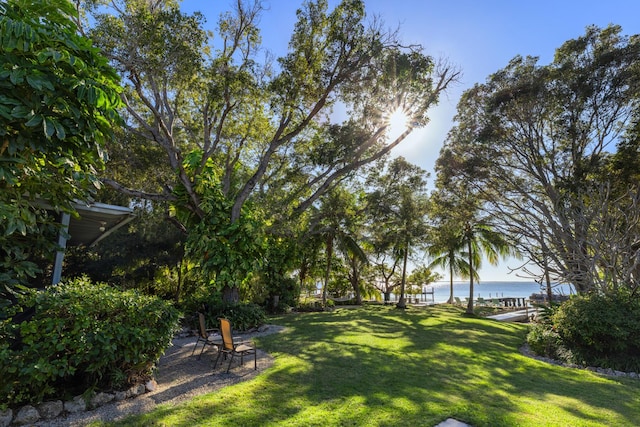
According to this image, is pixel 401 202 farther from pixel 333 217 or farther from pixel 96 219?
pixel 96 219

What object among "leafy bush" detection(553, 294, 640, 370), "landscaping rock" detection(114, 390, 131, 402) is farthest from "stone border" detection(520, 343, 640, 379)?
"landscaping rock" detection(114, 390, 131, 402)

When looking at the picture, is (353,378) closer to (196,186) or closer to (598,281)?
(196,186)

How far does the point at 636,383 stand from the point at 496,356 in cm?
262

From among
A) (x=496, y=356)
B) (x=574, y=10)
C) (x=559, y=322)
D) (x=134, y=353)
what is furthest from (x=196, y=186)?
(x=574, y=10)

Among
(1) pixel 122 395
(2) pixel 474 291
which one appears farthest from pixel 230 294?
(2) pixel 474 291

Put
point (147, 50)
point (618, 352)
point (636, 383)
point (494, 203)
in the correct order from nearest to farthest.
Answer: point (636, 383) < point (618, 352) < point (147, 50) < point (494, 203)

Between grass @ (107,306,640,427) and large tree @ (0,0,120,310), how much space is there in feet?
9.73

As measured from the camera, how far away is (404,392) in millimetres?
5152

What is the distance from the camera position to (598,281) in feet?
30.9

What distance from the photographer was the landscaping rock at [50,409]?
3.83 meters

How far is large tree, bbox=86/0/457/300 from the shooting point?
930cm

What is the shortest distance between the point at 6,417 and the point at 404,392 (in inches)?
205

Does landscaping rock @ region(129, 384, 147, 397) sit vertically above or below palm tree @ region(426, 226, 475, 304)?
below

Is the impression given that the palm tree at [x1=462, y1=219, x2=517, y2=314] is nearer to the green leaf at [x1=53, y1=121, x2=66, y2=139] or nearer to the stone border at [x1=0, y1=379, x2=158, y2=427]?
the stone border at [x1=0, y1=379, x2=158, y2=427]
